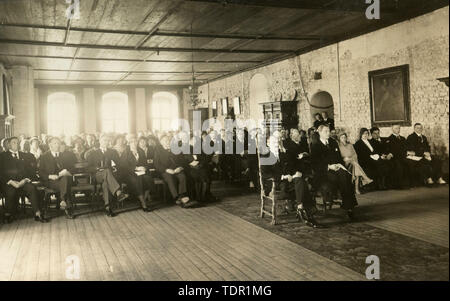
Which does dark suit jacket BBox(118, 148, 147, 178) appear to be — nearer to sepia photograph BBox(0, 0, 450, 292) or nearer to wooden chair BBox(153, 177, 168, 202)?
sepia photograph BBox(0, 0, 450, 292)

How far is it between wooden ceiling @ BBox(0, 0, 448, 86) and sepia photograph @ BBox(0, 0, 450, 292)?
54 millimetres

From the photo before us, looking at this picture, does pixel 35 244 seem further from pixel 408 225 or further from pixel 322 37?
pixel 322 37

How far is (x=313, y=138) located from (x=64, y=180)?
457cm

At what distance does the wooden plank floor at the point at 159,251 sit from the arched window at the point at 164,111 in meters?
13.6

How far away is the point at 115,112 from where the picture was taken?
1941 centimetres

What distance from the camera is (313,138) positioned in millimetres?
6219

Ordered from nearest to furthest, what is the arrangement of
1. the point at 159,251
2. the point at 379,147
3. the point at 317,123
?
the point at 159,251 < the point at 379,147 < the point at 317,123

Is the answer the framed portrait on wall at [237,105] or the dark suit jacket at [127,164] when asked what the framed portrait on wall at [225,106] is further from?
the dark suit jacket at [127,164]

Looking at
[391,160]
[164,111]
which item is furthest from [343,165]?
[164,111]

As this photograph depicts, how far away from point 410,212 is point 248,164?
167 inches

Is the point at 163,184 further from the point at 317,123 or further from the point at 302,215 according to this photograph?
the point at 317,123

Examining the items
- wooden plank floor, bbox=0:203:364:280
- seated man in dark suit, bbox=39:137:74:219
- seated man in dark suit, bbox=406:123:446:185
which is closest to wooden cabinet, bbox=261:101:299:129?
seated man in dark suit, bbox=406:123:446:185

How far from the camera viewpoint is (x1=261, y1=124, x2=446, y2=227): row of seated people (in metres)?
5.99

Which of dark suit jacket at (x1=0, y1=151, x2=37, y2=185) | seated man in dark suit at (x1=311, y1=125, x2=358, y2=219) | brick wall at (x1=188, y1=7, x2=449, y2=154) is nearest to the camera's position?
seated man in dark suit at (x1=311, y1=125, x2=358, y2=219)
